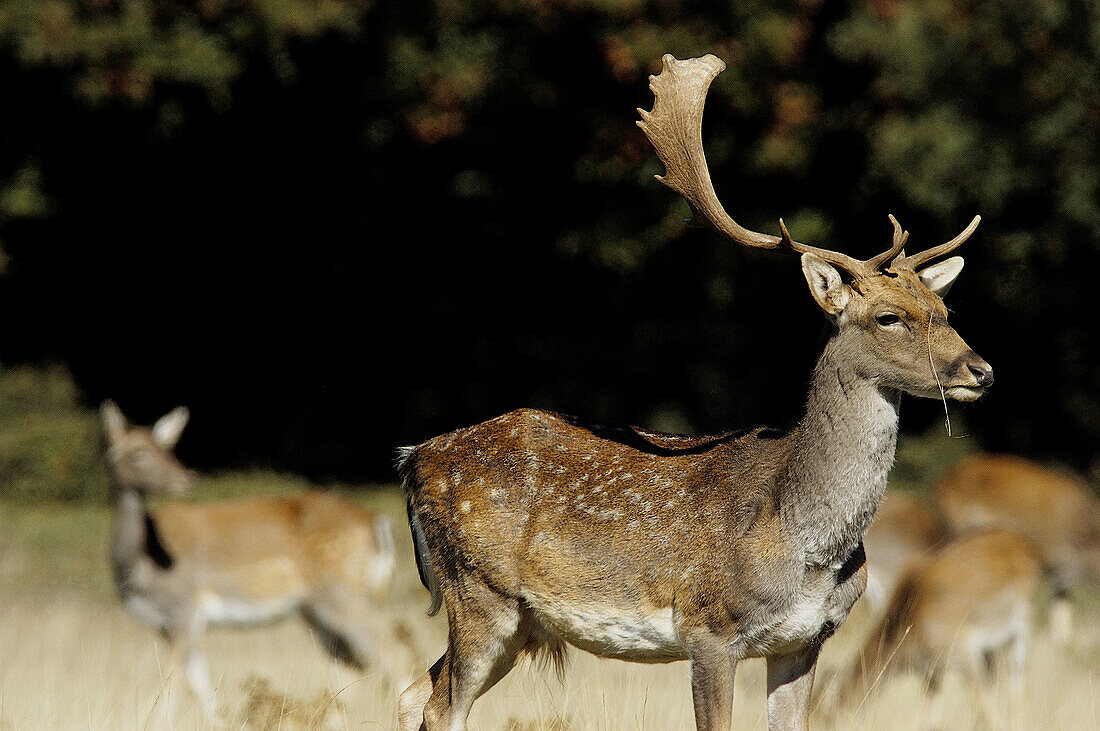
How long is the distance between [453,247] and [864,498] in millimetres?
11837

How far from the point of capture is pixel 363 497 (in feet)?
45.9

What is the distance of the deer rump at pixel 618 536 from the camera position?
4.22 meters

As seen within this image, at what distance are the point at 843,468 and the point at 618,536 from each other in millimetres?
767

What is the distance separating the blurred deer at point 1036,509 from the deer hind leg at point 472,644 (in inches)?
237

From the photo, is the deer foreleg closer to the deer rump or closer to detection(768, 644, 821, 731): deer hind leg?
the deer rump

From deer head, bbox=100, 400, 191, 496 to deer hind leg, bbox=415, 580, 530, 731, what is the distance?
410 cm

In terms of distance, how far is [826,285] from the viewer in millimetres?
4375

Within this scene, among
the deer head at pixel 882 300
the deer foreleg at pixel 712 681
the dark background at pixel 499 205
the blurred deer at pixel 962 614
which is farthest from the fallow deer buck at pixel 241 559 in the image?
the dark background at pixel 499 205

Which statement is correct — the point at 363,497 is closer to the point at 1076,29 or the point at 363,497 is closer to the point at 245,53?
the point at 245,53

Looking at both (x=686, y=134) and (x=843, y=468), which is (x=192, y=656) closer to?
(x=686, y=134)

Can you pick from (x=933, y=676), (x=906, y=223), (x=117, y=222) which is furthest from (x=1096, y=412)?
(x=117, y=222)

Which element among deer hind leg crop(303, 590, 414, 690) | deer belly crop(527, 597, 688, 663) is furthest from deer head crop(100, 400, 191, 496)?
deer belly crop(527, 597, 688, 663)

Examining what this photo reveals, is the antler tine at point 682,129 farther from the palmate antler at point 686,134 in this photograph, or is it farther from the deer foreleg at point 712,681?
the deer foreleg at point 712,681

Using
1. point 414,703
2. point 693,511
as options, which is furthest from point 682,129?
point 414,703
